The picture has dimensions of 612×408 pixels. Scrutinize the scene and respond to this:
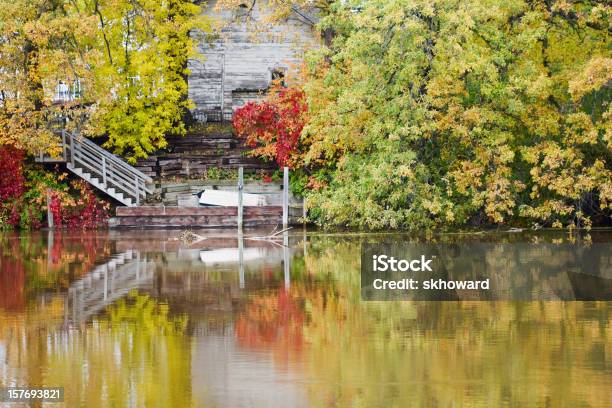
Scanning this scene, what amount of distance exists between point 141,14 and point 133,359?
26534 millimetres

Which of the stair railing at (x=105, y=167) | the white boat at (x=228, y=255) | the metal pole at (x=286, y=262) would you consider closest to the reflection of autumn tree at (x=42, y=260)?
the white boat at (x=228, y=255)

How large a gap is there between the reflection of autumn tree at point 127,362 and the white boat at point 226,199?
61.7 ft

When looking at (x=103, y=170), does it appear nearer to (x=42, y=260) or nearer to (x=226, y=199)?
(x=226, y=199)

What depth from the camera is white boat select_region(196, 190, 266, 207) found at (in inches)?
1390

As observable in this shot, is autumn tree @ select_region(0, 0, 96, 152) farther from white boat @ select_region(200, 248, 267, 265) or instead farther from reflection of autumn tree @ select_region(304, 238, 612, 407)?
reflection of autumn tree @ select_region(304, 238, 612, 407)

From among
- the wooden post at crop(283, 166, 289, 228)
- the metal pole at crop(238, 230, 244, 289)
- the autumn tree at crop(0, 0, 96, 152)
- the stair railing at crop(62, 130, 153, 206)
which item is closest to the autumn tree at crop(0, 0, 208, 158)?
the autumn tree at crop(0, 0, 96, 152)

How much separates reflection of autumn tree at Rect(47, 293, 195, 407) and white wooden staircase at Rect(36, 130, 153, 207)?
18.9 m

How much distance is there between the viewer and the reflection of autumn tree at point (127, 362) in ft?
36.1

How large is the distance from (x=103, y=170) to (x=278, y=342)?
22066mm

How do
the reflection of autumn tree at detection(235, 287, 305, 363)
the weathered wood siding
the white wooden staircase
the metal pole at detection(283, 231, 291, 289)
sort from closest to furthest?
the reflection of autumn tree at detection(235, 287, 305, 363), the metal pole at detection(283, 231, 291, 289), the white wooden staircase, the weathered wood siding

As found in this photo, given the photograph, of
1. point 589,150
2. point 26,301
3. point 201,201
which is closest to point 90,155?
point 201,201

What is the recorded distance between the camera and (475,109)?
2903cm

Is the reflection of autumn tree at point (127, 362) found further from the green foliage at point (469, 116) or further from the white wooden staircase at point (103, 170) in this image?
the white wooden staircase at point (103, 170)

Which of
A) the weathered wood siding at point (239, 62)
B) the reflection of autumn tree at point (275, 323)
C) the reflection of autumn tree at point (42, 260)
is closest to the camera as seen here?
the reflection of autumn tree at point (275, 323)
